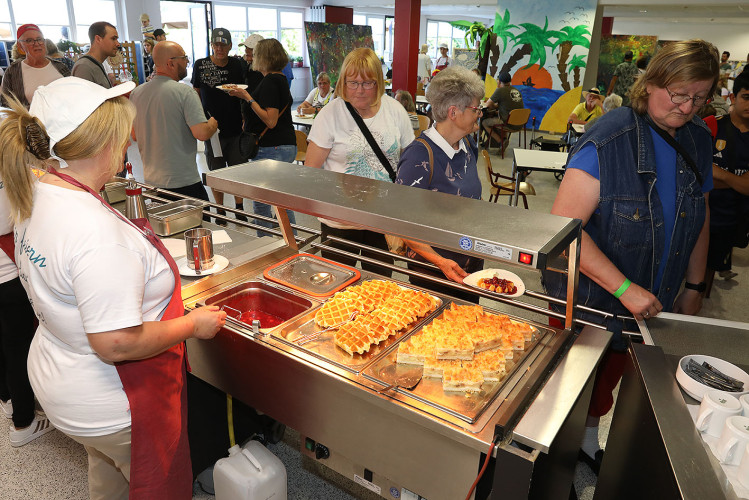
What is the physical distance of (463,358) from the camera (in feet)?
5.29

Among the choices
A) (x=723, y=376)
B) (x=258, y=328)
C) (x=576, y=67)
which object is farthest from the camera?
(x=576, y=67)

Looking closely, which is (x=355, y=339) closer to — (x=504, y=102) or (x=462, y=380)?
(x=462, y=380)

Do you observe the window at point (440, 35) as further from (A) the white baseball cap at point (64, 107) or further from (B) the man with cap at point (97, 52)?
(A) the white baseball cap at point (64, 107)

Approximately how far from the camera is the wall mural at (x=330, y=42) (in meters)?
12.0

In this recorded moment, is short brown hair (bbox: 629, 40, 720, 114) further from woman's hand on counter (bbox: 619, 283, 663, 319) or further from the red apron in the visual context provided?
the red apron

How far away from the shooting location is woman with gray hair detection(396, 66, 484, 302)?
2.29m

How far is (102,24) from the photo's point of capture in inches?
174

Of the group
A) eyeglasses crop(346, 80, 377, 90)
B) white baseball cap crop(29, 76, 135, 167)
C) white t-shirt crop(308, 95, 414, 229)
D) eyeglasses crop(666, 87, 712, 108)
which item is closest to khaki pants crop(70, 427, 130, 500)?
white baseball cap crop(29, 76, 135, 167)

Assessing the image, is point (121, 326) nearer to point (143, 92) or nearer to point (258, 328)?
point (258, 328)

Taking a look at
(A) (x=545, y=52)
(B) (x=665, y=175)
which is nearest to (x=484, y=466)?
(B) (x=665, y=175)

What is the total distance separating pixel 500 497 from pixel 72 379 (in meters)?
1.26

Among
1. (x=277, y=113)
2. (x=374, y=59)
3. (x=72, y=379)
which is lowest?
(x=72, y=379)

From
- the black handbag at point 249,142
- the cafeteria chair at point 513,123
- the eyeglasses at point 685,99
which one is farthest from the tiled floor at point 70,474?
the cafeteria chair at point 513,123

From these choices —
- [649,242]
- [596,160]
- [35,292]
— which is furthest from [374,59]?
[35,292]
